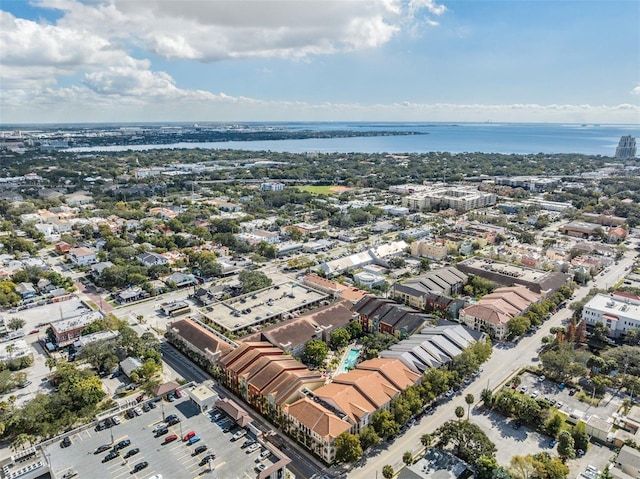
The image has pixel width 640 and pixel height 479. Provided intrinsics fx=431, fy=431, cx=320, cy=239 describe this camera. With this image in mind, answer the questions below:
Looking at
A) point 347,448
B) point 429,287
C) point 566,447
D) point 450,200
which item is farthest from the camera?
point 450,200

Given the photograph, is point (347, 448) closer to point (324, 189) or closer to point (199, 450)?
point (199, 450)

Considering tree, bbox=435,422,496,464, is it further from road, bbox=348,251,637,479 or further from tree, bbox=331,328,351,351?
tree, bbox=331,328,351,351

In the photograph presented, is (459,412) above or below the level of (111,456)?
below

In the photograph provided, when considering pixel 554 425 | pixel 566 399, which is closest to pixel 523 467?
pixel 554 425

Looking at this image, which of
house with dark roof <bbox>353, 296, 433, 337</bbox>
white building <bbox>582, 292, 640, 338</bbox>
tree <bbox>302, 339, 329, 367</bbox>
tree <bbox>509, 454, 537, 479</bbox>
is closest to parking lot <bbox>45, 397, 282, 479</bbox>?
tree <bbox>302, 339, 329, 367</bbox>

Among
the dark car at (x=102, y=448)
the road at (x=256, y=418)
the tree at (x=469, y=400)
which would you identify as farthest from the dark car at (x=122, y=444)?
the tree at (x=469, y=400)

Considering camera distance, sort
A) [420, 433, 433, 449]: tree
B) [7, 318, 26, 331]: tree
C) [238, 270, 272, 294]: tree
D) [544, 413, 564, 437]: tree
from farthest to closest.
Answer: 1. [238, 270, 272, 294]: tree
2. [7, 318, 26, 331]: tree
3. [544, 413, 564, 437]: tree
4. [420, 433, 433, 449]: tree
